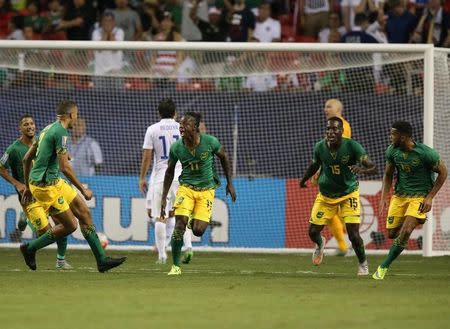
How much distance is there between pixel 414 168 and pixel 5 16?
12975mm

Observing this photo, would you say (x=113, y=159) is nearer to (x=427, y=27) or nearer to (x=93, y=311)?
(x=427, y=27)

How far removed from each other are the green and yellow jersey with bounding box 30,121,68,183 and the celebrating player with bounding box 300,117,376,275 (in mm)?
3273

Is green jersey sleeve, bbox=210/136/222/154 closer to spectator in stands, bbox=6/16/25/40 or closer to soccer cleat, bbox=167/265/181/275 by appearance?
soccer cleat, bbox=167/265/181/275

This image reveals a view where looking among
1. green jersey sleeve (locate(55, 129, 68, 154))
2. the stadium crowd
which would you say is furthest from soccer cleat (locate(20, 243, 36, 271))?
the stadium crowd

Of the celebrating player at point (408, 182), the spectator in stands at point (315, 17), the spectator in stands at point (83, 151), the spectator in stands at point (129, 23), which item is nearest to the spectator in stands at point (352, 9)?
the spectator in stands at point (315, 17)

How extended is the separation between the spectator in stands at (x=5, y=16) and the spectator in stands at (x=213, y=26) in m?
3.91

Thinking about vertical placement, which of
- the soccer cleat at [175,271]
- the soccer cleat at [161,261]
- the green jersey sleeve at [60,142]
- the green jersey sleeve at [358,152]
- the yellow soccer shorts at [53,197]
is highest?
the green jersey sleeve at [60,142]

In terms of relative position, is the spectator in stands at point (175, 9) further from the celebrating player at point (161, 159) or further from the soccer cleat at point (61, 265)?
the soccer cleat at point (61, 265)

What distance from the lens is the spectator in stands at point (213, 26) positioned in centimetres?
2483

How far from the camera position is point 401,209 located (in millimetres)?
15891

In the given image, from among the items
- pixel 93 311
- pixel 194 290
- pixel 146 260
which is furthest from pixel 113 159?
pixel 93 311

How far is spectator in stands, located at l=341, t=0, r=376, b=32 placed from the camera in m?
24.8

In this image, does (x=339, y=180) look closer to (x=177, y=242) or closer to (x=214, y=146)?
(x=214, y=146)

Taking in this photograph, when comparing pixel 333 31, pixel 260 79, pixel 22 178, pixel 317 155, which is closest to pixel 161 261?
pixel 22 178
